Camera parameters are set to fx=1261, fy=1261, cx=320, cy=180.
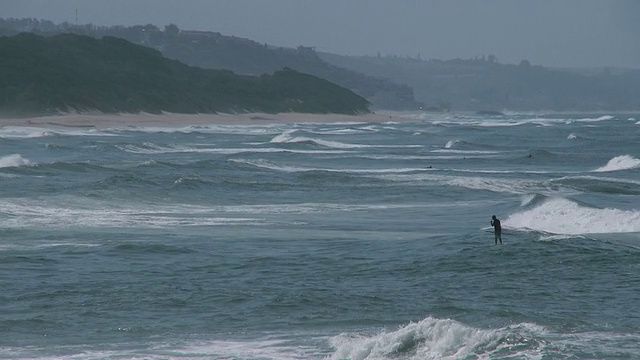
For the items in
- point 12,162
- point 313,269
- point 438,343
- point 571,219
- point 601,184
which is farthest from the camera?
point 12,162

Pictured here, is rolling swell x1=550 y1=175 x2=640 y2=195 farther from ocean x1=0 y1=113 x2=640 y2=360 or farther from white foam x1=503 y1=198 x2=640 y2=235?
white foam x1=503 y1=198 x2=640 y2=235

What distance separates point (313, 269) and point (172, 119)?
94810 mm

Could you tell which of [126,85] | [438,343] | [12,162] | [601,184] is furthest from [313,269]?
[126,85]

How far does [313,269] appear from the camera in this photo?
16.5 m

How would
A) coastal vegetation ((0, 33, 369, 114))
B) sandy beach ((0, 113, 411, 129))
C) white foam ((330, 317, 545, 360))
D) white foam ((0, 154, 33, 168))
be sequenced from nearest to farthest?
white foam ((330, 317, 545, 360)), white foam ((0, 154, 33, 168)), sandy beach ((0, 113, 411, 129)), coastal vegetation ((0, 33, 369, 114))

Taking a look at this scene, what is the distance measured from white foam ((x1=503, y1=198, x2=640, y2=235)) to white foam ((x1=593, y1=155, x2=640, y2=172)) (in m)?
17.8

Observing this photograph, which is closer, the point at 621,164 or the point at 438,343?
the point at 438,343

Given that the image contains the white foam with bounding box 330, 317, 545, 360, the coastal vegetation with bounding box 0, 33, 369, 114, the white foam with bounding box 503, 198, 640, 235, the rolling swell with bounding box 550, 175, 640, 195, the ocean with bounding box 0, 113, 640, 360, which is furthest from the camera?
the coastal vegetation with bounding box 0, 33, 369, 114

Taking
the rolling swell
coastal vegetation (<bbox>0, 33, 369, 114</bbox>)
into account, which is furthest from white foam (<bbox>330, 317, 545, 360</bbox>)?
coastal vegetation (<bbox>0, 33, 369, 114</bbox>)

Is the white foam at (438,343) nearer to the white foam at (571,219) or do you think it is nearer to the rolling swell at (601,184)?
the white foam at (571,219)

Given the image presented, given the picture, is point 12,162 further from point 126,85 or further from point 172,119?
point 126,85

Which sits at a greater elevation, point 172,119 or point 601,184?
point 601,184

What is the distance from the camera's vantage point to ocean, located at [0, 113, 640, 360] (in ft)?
38.7

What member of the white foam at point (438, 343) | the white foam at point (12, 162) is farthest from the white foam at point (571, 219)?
the white foam at point (12, 162)
